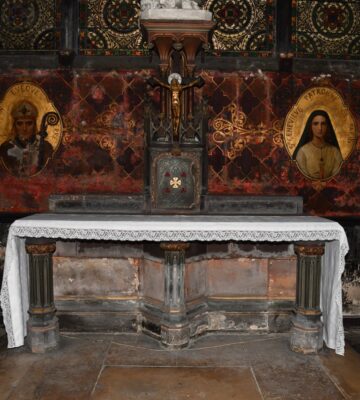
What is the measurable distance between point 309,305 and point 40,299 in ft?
9.53

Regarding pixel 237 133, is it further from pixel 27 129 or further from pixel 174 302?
pixel 27 129

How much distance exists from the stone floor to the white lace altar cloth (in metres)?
0.37

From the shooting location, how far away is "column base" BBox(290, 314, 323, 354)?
467cm

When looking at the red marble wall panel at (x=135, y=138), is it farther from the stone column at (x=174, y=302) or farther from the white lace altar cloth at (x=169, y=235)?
the stone column at (x=174, y=302)

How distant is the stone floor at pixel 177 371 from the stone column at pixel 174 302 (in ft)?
0.45

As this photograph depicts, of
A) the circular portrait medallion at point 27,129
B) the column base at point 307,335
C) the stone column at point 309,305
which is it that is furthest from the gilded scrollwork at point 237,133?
the column base at point 307,335

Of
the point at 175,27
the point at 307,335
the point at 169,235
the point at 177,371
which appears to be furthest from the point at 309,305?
the point at 175,27

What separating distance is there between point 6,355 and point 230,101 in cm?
397

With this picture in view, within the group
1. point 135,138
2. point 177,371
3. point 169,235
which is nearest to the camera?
point 177,371

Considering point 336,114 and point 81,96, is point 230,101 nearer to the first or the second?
point 336,114

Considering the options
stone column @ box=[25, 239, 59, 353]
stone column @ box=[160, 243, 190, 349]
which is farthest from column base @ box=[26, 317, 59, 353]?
stone column @ box=[160, 243, 190, 349]

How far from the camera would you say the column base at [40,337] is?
468 centimetres

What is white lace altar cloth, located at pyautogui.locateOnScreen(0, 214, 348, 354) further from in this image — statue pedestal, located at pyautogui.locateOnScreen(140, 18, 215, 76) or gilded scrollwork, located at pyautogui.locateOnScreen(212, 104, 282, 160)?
statue pedestal, located at pyautogui.locateOnScreen(140, 18, 215, 76)

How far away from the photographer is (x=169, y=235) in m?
4.45
